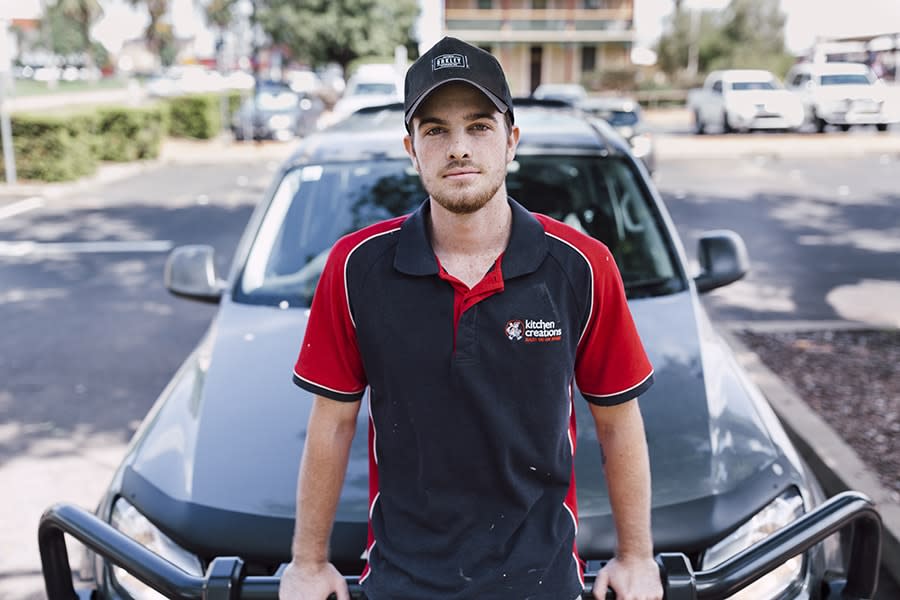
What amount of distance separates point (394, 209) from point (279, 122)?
2205 cm

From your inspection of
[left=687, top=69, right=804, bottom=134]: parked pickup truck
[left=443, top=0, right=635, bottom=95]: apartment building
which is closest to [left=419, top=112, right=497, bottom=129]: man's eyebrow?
[left=687, top=69, right=804, bottom=134]: parked pickup truck

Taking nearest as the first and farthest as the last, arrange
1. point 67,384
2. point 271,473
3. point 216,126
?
point 271,473, point 67,384, point 216,126

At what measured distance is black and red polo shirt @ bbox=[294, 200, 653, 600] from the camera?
1.79 metres

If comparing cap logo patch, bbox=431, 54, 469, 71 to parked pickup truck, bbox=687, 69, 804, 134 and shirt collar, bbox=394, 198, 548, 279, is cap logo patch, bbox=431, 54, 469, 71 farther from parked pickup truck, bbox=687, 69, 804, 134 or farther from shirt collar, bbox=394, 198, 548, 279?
parked pickup truck, bbox=687, 69, 804, 134

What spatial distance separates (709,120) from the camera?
2830cm

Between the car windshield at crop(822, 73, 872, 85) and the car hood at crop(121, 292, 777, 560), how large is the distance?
26642mm

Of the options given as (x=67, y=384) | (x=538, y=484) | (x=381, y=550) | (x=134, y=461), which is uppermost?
(x=538, y=484)

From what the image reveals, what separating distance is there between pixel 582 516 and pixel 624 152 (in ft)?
7.02

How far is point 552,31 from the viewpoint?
174 ft

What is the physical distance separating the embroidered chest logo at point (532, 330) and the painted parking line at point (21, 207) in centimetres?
1279

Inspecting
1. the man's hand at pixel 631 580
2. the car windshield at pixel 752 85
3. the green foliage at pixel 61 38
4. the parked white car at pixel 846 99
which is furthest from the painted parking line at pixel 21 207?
the green foliage at pixel 61 38

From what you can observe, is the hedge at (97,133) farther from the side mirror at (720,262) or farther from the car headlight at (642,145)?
the side mirror at (720,262)

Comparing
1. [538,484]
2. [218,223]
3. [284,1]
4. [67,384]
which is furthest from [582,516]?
[284,1]

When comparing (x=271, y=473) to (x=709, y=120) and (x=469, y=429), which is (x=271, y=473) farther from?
(x=709, y=120)
